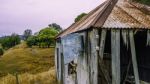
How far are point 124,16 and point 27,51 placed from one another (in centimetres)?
5216

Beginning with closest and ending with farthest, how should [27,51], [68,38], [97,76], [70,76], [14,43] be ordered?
[97,76], [68,38], [70,76], [27,51], [14,43]

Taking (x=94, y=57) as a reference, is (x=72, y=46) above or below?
above

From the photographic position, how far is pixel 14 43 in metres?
83.4

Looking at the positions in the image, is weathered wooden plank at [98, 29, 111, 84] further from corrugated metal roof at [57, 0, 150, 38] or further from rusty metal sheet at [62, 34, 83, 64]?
rusty metal sheet at [62, 34, 83, 64]

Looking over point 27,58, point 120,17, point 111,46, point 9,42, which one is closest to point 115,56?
point 111,46

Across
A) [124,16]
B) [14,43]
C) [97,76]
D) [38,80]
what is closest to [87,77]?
[97,76]

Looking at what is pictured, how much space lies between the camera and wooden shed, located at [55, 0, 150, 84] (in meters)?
12.8

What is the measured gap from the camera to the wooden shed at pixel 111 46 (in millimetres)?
12805

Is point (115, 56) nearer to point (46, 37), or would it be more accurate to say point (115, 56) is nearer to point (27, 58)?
point (27, 58)

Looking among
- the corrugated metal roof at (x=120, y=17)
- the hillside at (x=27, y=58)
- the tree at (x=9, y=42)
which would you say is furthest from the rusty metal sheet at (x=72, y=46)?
the tree at (x=9, y=42)

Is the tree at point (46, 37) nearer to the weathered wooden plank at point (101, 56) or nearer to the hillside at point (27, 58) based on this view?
the hillside at point (27, 58)

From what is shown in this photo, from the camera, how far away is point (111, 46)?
1290cm

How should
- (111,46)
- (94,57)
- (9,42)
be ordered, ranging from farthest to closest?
1. (9,42)
2. (111,46)
3. (94,57)

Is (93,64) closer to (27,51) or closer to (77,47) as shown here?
(77,47)
